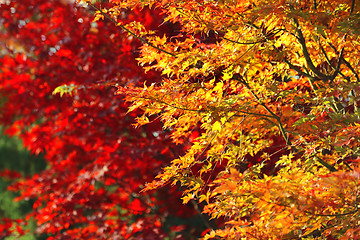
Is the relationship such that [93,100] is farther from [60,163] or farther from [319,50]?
[319,50]

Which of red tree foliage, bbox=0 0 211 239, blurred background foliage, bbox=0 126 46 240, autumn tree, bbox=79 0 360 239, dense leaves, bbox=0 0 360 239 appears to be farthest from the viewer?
blurred background foliage, bbox=0 126 46 240

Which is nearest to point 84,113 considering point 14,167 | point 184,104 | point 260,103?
point 184,104

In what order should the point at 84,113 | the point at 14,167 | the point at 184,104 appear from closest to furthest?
the point at 184,104 → the point at 84,113 → the point at 14,167

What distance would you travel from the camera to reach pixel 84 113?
206 inches

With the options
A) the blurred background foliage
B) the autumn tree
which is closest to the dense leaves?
the autumn tree

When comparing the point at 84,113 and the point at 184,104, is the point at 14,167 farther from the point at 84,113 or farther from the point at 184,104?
the point at 184,104

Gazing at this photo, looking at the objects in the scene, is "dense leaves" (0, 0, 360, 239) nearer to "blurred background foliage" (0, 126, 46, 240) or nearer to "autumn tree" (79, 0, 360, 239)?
"autumn tree" (79, 0, 360, 239)

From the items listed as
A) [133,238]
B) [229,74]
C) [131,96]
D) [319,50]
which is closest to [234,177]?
[229,74]

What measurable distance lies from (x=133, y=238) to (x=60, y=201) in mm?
1150

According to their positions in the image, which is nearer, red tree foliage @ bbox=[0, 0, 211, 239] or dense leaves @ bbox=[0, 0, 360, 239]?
dense leaves @ bbox=[0, 0, 360, 239]

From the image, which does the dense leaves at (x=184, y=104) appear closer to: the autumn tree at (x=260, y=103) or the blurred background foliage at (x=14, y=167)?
the autumn tree at (x=260, y=103)

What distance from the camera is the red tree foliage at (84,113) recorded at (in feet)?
16.7

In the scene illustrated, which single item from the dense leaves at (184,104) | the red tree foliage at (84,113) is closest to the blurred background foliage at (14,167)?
the dense leaves at (184,104)

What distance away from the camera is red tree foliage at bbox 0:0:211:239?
16.7ft
